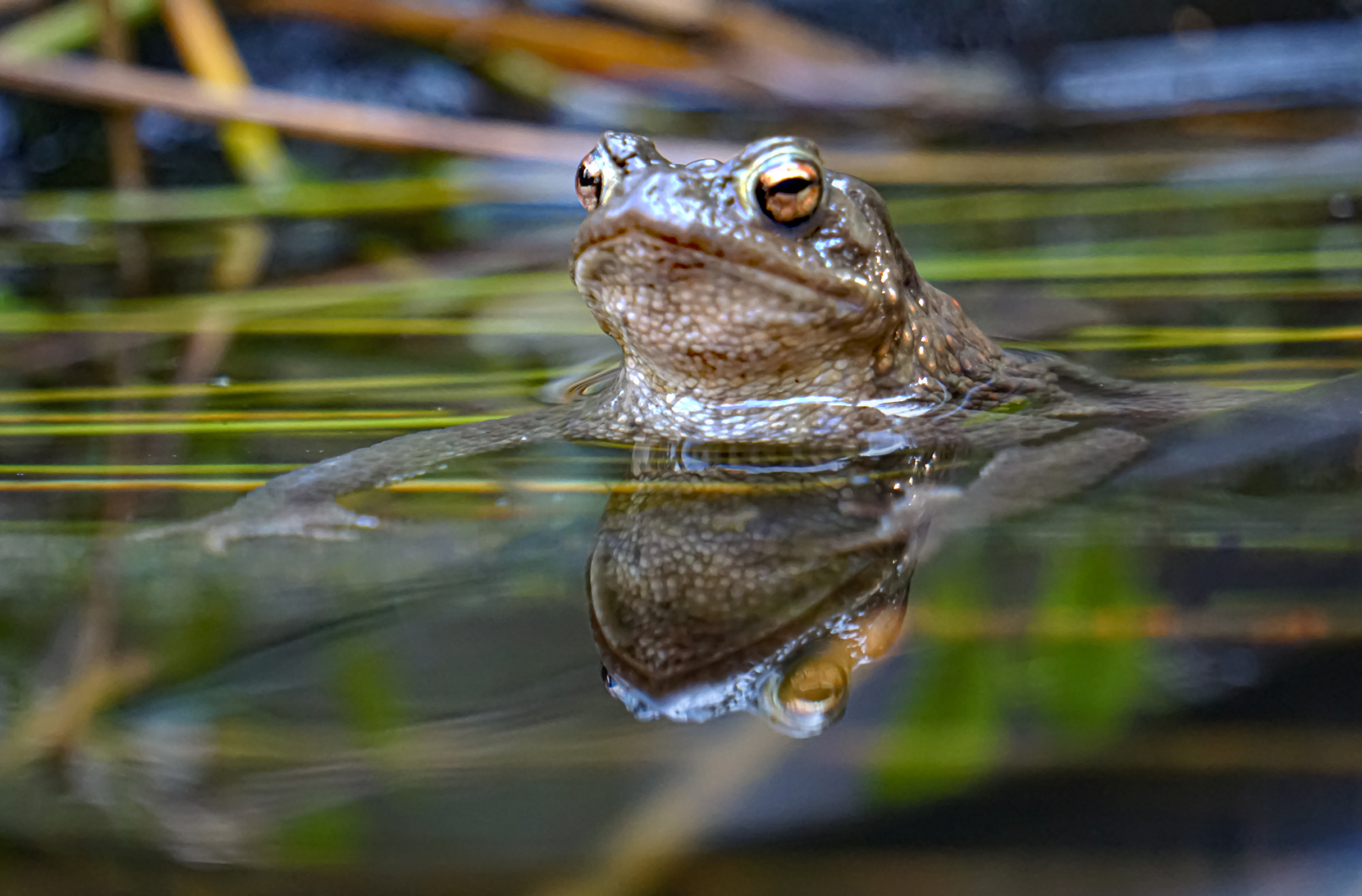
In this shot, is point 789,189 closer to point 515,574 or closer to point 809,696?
point 515,574

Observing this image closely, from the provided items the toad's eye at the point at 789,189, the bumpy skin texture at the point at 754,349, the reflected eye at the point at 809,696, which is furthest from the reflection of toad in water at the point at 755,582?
the toad's eye at the point at 789,189

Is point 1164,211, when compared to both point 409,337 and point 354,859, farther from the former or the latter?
point 354,859

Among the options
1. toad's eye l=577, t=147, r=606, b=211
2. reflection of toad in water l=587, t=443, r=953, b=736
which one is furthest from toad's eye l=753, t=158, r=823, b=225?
reflection of toad in water l=587, t=443, r=953, b=736

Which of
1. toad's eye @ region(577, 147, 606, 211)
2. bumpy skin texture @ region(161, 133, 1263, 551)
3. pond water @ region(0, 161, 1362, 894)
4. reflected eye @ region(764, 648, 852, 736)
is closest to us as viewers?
pond water @ region(0, 161, 1362, 894)

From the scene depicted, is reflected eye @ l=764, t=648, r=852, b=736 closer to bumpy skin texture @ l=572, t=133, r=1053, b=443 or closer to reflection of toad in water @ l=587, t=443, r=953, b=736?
reflection of toad in water @ l=587, t=443, r=953, b=736

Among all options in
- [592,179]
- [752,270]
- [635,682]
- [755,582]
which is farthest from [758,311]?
[635,682]

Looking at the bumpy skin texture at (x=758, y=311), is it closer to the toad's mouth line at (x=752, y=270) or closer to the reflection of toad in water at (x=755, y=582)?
the toad's mouth line at (x=752, y=270)
